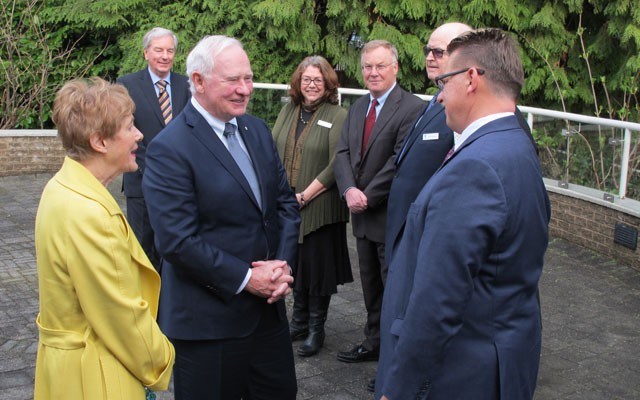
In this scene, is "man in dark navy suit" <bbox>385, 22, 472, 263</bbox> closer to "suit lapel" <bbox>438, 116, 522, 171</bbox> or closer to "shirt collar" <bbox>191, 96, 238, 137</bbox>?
"shirt collar" <bbox>191, 96, 238, 137</bbox>

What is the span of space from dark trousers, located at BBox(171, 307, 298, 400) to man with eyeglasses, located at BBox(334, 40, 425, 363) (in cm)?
163

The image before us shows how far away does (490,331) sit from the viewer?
2.52 metres

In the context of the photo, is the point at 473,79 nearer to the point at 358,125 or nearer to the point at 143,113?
the point at 358,125

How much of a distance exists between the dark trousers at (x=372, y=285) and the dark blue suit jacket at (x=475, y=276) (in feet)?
8.90

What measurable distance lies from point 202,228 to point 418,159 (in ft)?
4.76

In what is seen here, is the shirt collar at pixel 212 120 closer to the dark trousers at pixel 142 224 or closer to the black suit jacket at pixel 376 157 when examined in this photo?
the black suit jacket at pixel 376 157

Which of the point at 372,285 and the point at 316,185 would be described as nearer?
the point at 372,285

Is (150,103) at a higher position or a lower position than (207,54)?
lower

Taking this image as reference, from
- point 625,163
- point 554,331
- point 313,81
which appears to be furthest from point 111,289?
point 625,163

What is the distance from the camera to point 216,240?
11.1ft

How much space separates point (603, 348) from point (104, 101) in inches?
169

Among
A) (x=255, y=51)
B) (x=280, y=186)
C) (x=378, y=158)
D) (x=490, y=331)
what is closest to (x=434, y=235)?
(x=490, y=331)

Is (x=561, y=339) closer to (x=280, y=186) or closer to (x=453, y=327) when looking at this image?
(x=280, y=186)

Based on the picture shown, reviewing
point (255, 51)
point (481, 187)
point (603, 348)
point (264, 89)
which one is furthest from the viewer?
point (255, 51)
